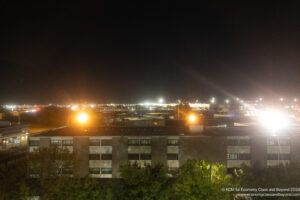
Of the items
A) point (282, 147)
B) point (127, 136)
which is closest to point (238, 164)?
point (282, 147)

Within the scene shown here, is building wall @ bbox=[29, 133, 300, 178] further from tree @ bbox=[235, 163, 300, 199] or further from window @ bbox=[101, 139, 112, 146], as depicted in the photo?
tree @ bbox=[235, 163, 300, 199]

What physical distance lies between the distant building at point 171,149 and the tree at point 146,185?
292 inches

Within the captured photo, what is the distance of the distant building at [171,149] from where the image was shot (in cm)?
1797

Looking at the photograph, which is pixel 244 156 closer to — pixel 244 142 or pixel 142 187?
pixel 244 142

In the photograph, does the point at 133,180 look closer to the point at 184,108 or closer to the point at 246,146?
the point at 246,146

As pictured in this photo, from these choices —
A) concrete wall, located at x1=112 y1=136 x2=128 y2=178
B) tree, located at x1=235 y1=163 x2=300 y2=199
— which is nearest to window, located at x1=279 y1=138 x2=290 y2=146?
tree, located at x1=235 y1=163 x2=300 y2=199

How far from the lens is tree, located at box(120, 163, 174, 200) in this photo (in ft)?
31.6

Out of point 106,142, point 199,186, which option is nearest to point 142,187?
point 199,186

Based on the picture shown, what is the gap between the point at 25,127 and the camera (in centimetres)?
2809

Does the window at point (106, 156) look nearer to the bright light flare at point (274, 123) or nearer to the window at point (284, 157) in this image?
the window at point (284, 157)

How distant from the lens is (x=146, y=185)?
32.4 feet

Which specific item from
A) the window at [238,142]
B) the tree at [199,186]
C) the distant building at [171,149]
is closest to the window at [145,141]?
the distant building at [171,149]

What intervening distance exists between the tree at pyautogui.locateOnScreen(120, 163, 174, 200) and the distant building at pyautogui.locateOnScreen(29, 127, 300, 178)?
743cm

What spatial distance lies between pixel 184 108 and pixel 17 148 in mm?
33285
